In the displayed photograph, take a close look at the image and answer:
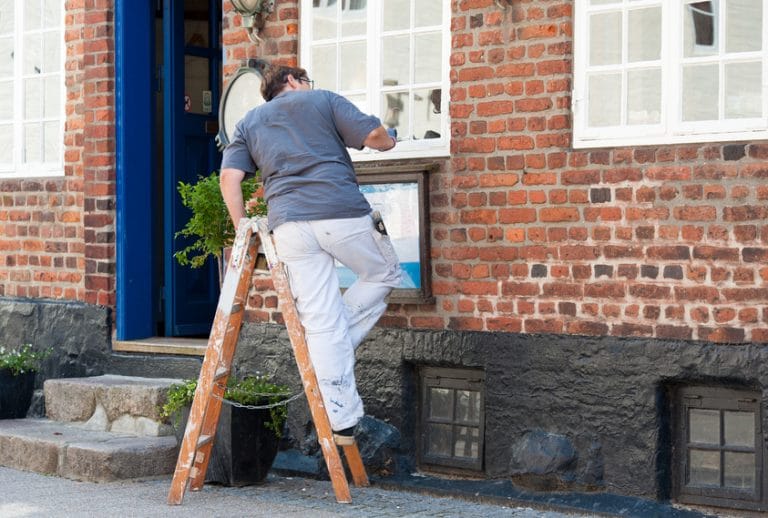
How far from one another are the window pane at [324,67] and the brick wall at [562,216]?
3.09 feet

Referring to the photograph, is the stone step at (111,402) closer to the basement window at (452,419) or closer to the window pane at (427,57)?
the basement window at (452,419)

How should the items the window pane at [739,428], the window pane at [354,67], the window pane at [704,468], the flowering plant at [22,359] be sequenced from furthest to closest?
the flowering plant at [22,359] < the window pane at [354,67] < the window pane at [704,468] < the window pane at [739,428]

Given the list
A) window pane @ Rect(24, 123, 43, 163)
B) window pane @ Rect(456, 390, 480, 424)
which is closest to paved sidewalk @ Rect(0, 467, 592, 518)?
window pane @ Rect(456, 390, 480, 424)

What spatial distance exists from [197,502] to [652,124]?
2.86 meters

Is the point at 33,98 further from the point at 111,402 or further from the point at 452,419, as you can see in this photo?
the point at 452,419

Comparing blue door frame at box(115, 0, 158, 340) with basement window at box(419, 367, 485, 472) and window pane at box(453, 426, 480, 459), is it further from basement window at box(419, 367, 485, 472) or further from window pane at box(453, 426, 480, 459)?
window pane at box(453, 426, 480, 459)

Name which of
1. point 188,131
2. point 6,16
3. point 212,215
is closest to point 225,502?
point 212,215

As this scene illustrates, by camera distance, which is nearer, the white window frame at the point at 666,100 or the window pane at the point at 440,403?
the white window frame at the point at 666,100

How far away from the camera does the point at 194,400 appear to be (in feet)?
22.4

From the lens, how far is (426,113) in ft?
25.3

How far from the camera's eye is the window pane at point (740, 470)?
21.5 feet

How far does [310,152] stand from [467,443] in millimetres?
1892

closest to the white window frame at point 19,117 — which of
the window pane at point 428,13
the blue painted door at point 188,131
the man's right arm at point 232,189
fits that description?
the blue painted door at point 188,131

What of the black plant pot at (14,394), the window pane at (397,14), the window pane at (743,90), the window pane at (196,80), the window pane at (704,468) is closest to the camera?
the window pane at (743,90)
